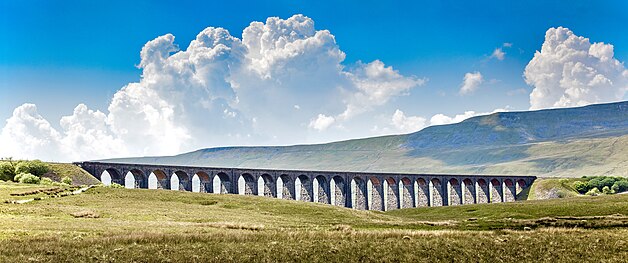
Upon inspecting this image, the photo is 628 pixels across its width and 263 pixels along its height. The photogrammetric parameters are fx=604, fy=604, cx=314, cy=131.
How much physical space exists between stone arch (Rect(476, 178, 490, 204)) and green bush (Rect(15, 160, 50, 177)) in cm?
12595

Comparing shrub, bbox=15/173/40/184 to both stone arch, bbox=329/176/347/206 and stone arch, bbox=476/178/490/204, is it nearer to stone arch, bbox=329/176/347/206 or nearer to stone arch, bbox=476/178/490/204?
stone arch, bbox=329/176/347/206

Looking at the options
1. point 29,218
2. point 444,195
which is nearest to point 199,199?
point 29,218

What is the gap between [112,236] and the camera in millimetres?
36469

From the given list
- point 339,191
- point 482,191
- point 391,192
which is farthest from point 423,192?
point 339,191

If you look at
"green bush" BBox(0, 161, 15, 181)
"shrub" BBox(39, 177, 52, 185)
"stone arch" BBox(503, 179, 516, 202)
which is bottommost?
"stone arch" BBox(503, 179, 516, 202)

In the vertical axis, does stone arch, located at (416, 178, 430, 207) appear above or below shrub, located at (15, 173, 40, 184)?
below

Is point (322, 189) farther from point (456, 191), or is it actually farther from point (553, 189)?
point (553, 189)

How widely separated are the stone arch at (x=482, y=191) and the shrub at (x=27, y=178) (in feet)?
425

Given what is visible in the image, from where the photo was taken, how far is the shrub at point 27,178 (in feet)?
314

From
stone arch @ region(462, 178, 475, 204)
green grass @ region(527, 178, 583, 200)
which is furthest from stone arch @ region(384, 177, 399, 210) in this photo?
green grass @ region(527, 178, 583, 200)

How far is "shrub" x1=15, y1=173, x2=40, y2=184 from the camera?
314 ft

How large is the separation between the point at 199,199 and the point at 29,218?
1426 inches

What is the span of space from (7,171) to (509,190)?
477ft

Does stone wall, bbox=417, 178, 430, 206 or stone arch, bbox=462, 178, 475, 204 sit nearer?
stone wall, bbox=417, 178, 430, 206
